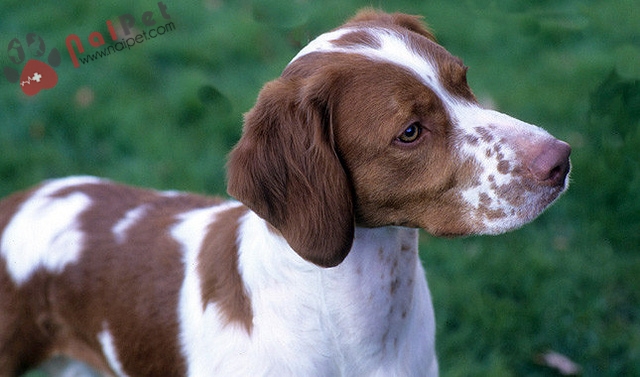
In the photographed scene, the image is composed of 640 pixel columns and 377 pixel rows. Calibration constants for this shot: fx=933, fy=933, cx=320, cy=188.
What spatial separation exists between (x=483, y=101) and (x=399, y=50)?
3.51 metres

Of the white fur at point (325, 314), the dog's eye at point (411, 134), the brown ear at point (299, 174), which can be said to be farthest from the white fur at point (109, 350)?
the dog's eye at point (411, 134)

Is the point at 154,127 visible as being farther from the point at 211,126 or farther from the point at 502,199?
the point at 502,199

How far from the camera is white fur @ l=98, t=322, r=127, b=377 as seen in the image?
4000 millimetres

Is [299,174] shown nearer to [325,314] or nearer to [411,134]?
[411,134]

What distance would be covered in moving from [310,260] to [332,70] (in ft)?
2.10

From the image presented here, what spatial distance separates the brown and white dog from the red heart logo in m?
3.13

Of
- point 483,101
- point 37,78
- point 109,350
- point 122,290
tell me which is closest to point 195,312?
point 122,290

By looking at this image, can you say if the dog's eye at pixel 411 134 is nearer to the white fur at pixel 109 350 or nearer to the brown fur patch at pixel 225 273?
the brown fur patch at pixel 225 273

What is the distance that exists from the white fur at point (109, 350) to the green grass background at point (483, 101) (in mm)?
1688

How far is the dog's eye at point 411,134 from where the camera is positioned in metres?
3.10

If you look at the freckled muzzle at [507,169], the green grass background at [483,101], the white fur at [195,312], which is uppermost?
the freckled muzzle at [507,169]

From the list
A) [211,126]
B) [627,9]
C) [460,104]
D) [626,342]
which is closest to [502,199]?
[460,104]

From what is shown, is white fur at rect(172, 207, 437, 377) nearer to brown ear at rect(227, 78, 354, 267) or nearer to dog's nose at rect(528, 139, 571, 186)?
brown ear at rect(227, 78, 354, 267)

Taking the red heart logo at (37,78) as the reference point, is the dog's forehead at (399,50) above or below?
above
